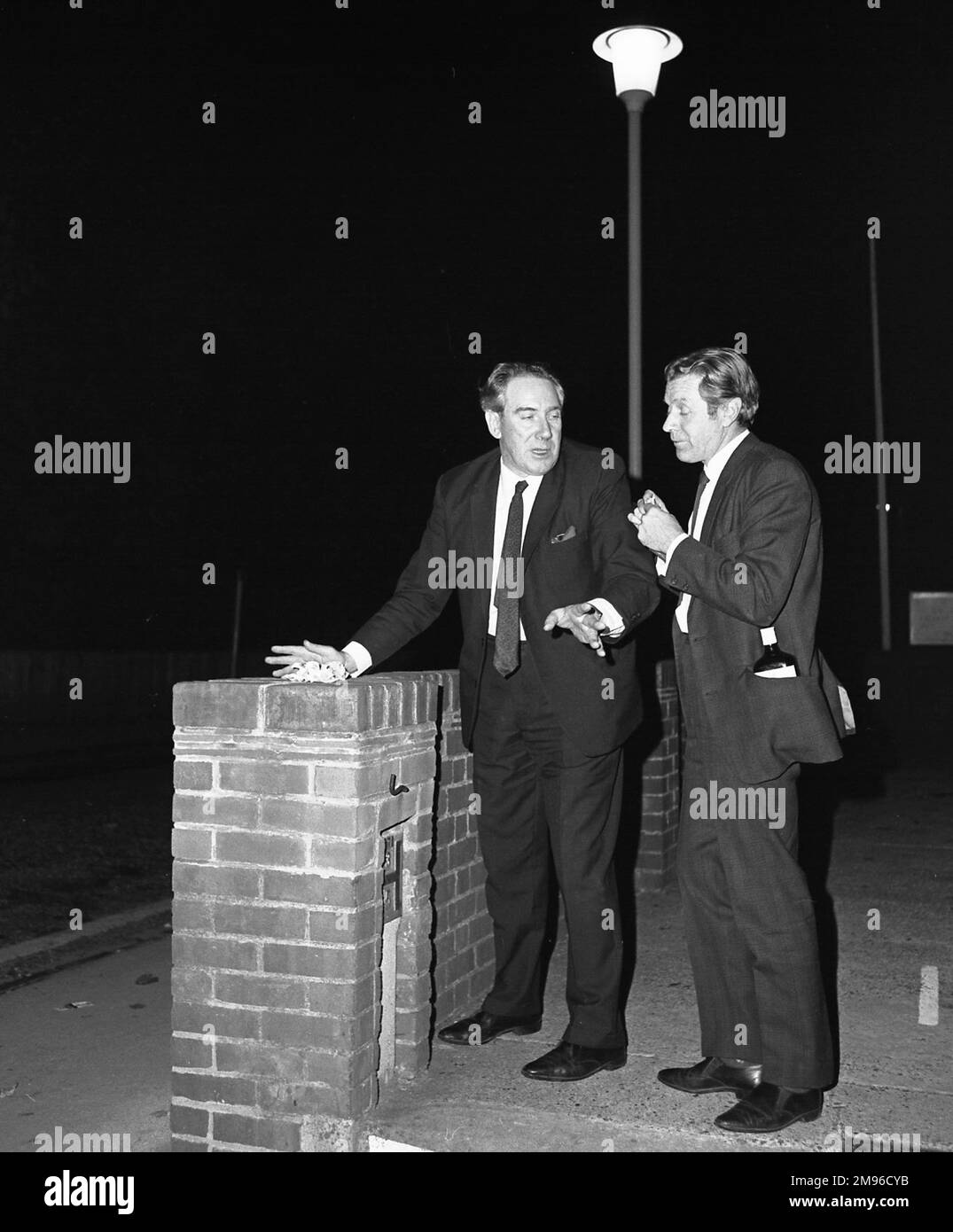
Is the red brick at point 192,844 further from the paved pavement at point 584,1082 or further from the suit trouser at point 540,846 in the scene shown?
the suit trouser at point 540,846

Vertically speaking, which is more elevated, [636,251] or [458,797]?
[636,251]

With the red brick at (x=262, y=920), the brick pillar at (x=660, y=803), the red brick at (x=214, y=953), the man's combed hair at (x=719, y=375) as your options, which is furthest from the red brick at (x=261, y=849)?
the brick pillar at (x=660, y=803)

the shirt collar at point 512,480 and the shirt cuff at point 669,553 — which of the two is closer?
the shirt cuff at point 669,553

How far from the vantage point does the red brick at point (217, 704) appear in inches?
122

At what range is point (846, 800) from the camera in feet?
33.0

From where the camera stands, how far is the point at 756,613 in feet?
10.0

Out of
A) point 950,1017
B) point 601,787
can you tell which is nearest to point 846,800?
point 950,1017

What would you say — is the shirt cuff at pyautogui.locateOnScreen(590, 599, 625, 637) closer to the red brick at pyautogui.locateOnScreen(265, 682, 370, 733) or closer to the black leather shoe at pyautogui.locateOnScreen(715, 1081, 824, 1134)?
the red brick at pyautogui.locateOnScreen(265, 682, 370, 733)

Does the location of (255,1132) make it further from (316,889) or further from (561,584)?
(561,584)

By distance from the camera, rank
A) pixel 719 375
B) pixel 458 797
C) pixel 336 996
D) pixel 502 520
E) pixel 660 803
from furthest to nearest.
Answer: pixel 660 803 → pixel 458 797 → pixel 502 520 → pixel 719 375 → pixel 336 996

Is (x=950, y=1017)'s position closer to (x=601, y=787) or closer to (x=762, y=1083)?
(x=762, y=1083)

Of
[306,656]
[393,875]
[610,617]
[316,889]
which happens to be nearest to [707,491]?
[610,617]

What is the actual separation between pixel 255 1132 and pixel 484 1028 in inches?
36.3

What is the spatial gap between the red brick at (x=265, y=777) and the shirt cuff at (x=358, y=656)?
1.80ft
